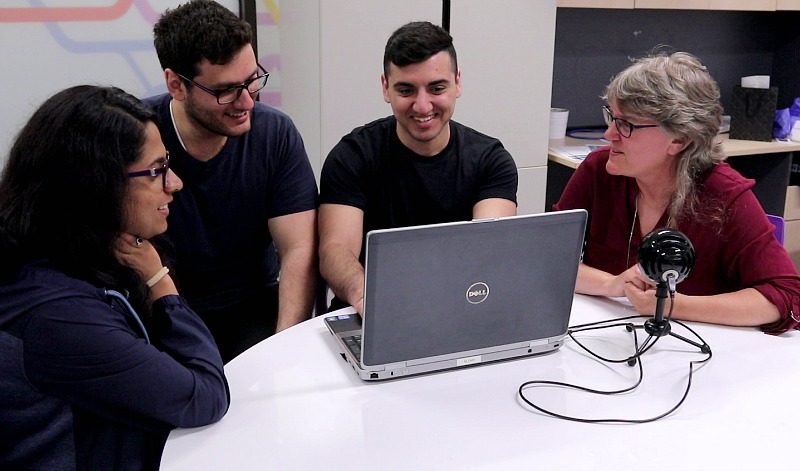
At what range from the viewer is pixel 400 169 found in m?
2.27

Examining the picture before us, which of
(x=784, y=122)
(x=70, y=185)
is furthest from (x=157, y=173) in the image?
(x=784, y=122)

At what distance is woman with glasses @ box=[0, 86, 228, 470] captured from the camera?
3.83ft

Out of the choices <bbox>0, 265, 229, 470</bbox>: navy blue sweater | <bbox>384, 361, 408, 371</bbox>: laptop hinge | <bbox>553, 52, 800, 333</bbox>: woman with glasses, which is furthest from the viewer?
<bbox>553, 52, 800, 333</bbox>: woman with glasses

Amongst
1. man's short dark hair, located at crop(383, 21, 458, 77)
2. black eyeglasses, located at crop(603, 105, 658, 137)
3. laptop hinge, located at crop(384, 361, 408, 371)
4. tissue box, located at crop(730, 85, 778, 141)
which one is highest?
man's short dark hair, located at crop(383, 21, 458, 77)

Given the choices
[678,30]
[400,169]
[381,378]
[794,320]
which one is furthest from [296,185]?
[678,30]

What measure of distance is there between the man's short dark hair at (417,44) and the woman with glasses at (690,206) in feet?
1.70

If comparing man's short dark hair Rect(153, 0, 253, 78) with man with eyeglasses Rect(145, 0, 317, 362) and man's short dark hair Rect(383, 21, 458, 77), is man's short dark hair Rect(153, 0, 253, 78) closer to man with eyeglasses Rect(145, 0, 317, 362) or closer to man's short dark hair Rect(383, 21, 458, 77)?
man with eyeglasses Rect(145, 0, 317, 362)

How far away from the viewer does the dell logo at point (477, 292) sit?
55.4 inches

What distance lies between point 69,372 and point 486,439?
0.66 meters

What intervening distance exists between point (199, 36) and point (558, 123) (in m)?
1.92

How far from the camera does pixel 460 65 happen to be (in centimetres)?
301

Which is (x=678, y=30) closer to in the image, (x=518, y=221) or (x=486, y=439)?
(x=518, y=221)

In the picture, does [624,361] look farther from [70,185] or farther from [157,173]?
[70,185]

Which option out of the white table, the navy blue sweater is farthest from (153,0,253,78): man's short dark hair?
the navy blue sweater
